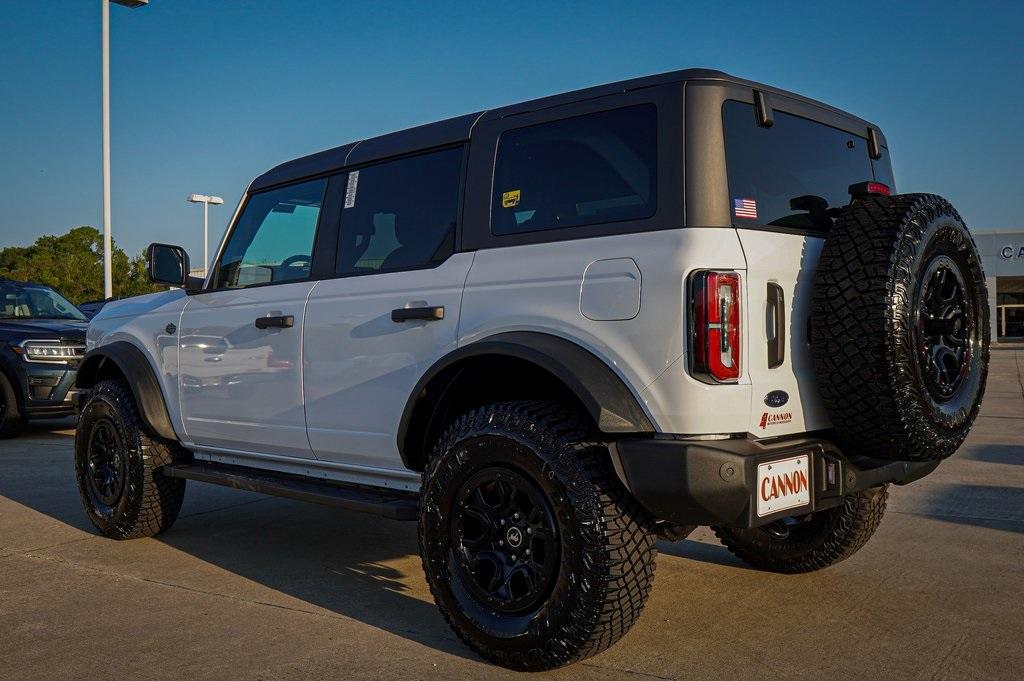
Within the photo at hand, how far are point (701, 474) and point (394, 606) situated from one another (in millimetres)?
1776

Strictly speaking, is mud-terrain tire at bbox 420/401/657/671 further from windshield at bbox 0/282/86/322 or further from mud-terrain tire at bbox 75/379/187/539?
windshield at bbox 0/282/86/322

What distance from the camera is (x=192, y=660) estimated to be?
3.41 meters

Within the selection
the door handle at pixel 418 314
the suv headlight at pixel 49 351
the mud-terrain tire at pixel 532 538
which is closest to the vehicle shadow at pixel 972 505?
the mud-terrain tire at pixel 532 538

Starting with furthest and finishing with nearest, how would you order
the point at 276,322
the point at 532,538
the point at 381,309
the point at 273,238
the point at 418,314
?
the point at 273,238, the point at 276,322, the point at 381,309, the point at 418,314, the point at 532,538

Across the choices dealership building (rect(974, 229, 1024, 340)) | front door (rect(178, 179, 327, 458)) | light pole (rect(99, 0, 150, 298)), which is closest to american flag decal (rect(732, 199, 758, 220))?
front door (rect(178, 179, 327, 458))

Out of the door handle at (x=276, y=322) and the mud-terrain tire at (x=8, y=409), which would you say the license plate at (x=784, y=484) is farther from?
the mud-terrain tire at (x=8, y=409)

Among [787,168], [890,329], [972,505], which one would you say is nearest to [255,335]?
[787,168]

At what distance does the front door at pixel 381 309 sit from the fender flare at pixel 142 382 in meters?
1.35

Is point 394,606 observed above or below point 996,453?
below

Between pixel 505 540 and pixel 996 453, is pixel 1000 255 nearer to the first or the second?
pixel 996 453

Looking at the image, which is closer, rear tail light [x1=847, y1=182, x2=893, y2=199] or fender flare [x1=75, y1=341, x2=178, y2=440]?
rear tail light [x1=847, y1=182, x2=893, y2=199]

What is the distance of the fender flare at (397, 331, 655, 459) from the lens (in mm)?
3037

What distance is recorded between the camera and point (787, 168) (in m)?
3.50

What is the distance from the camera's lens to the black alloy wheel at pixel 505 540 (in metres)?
3.22
